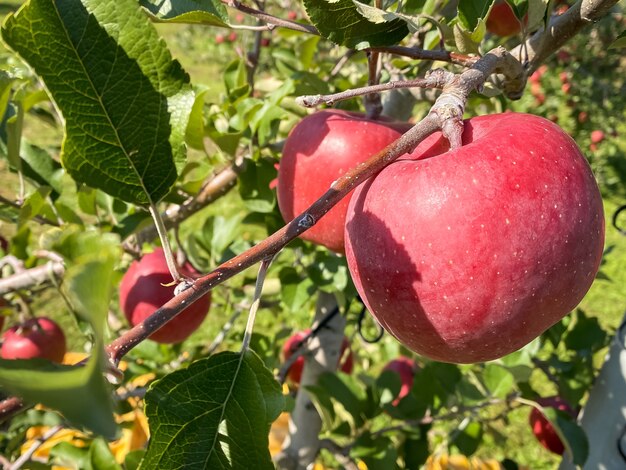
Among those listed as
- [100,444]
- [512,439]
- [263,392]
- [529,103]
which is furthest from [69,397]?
[529,103]

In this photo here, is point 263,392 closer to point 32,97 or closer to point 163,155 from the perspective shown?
point 163,155

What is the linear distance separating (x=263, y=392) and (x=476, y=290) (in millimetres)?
235

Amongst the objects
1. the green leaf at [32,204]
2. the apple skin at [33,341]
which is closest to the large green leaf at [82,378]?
the green leaf at [32,204]

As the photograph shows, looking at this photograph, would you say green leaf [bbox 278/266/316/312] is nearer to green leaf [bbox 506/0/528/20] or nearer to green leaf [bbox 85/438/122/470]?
green leaf [bbox 85/438/122/470]

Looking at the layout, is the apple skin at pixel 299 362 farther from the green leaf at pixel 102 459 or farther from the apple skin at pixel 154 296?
the green leaf at pixel 102 459

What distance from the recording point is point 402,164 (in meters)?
0.59

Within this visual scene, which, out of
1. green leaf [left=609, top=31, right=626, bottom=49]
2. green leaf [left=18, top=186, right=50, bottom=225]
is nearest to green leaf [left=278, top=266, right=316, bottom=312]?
green leaf [left=18, top=186, right=50, bottom=225]

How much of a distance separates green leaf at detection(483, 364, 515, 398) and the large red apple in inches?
23.3

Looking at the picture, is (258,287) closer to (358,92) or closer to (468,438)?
(358,92)

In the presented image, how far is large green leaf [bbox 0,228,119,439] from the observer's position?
31 cm

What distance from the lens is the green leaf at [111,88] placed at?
541 mm

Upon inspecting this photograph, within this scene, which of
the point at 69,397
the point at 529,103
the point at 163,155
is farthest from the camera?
the point at 529,103

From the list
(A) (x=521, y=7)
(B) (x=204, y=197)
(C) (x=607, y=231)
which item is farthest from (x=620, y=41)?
(C) (x=607, y=231)

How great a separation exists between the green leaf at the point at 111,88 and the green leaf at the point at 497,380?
0.88 m
